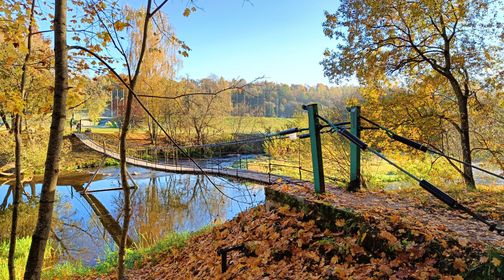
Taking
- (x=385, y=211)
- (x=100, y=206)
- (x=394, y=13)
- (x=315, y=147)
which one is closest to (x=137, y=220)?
(x=100, y=206)

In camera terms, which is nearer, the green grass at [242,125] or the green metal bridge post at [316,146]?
the green metal bridge post at [316,146]

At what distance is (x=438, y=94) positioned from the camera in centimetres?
788

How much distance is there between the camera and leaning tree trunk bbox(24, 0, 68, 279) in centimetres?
154

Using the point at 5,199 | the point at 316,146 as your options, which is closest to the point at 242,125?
the point at 5,199

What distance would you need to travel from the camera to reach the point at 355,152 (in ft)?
10.6

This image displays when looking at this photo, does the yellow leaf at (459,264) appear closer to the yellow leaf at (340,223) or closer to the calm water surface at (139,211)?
the yellow leaf at (340,223)

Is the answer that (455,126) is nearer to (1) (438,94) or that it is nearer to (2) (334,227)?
(1) (438,94)

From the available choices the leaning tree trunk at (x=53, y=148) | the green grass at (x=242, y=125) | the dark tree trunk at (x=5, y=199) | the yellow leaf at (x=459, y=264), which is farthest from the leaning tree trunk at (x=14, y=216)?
the green grass at (x=242, y=125)

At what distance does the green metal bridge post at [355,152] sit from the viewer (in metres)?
3.20

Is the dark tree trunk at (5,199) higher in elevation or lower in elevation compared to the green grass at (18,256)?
lower

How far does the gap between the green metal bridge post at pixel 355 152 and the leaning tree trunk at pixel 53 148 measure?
8.48ft

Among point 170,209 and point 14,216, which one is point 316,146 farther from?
point 170,209

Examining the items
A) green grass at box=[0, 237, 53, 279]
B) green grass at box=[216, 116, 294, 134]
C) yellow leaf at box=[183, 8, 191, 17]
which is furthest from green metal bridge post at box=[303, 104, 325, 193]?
green grass at box=[216, 116, 294, 134]

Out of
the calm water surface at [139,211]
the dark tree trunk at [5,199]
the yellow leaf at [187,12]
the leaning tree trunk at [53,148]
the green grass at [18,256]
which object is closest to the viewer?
the leaning tree trunk at [53,148]
